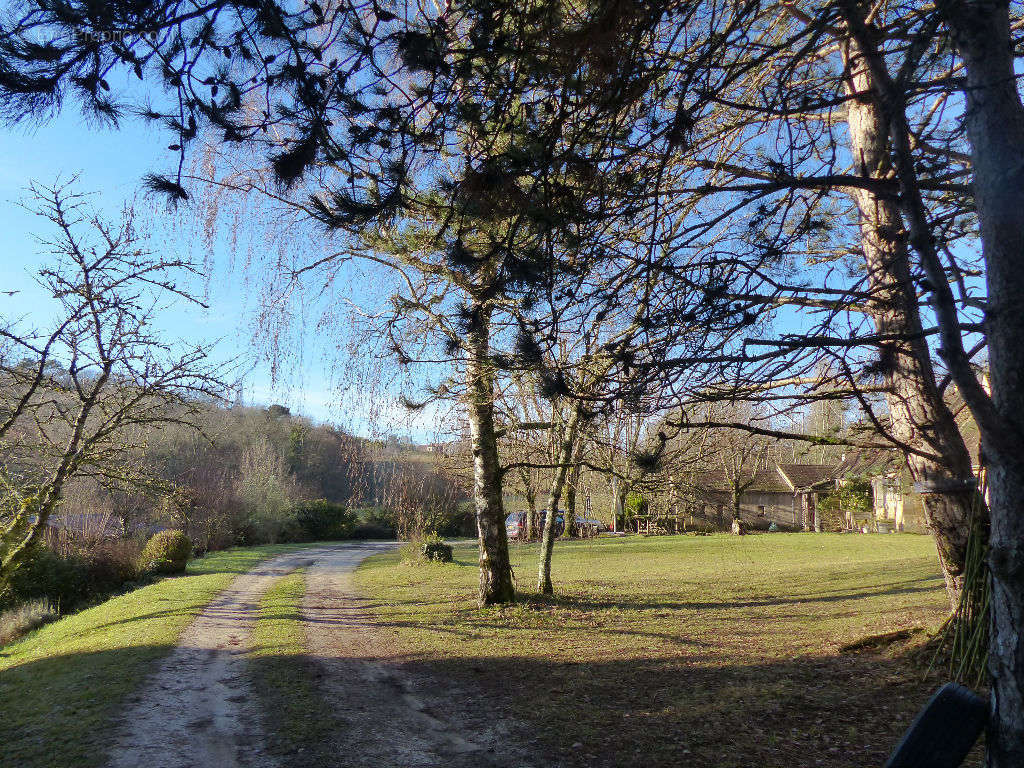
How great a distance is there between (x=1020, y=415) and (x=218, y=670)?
7996 millimetres

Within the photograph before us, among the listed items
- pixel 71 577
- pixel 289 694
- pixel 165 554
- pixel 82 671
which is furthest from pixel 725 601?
pixel 71 577

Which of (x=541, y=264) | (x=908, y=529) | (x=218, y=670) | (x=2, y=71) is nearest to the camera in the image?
(x=2, y=71)

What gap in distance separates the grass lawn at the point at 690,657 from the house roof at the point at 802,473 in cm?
2529

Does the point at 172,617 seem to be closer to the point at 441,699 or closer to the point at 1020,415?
the point at 441,699

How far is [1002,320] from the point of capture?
3156 mm

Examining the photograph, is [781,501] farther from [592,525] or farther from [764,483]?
[592,525]

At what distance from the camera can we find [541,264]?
4305 mm

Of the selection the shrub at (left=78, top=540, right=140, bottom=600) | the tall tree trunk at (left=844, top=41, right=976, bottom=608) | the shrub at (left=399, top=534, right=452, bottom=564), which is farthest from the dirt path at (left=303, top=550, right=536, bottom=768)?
the shrub at (left=399, top=534, right=452, bottom=564)

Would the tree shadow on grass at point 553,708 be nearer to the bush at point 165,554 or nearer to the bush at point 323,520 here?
the bush at point 165,554

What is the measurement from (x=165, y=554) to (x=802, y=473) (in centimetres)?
3742

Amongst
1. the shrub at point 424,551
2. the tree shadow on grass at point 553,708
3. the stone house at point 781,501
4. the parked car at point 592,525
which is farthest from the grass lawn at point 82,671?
the stone house at point 781,501

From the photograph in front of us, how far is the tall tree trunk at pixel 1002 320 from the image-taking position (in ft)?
9.62

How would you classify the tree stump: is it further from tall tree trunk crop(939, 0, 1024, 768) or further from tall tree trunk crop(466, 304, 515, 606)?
tall tree trunk crop(939, 0, 1024, 768)

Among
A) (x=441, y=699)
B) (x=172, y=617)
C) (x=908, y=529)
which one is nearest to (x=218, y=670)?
(x=441, y=699)
